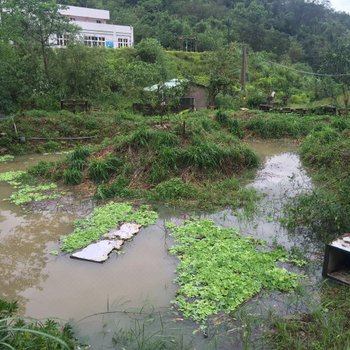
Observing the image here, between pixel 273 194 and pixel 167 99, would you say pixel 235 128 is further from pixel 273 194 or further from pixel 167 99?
pixel 273 194

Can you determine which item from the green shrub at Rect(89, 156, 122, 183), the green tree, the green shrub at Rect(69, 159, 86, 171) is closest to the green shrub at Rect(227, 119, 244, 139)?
the green shrub at Rect(89, 156, 122, 183)

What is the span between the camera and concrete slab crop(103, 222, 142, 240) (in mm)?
5469


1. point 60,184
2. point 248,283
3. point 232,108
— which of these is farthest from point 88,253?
point 232,108

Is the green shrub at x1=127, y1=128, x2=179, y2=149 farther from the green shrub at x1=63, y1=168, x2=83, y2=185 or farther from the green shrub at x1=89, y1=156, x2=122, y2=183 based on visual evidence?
the green shrub at x1=63, y1=168, x2=83, y2=185

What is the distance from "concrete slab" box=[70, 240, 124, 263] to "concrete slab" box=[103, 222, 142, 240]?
7.1 inches

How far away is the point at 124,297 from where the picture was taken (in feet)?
13.3

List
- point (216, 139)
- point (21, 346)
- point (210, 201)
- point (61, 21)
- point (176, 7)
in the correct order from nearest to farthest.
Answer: point (21, 346) < point (210, 201) < point (216, 139) < point (61, 21) < point (176, 7)

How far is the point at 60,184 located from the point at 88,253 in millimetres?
3627

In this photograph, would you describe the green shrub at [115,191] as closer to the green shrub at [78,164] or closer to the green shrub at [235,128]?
the green shrub at [78,164]

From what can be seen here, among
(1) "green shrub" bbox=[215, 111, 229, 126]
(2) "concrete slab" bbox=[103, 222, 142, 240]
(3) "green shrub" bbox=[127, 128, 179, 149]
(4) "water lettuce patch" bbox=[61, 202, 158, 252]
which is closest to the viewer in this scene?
(4) "water lettuce patch" bbox=[61, 202, 158, 252]

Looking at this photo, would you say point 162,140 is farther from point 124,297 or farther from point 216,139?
point 124,297

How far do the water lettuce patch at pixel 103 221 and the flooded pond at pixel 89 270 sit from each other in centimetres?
20

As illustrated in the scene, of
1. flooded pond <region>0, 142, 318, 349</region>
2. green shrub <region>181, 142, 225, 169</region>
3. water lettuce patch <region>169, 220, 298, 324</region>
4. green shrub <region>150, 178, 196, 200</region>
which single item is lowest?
flooded pond <region>0, 142, 318, 349</region>

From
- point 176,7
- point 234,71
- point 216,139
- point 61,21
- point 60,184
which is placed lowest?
point 60,184
